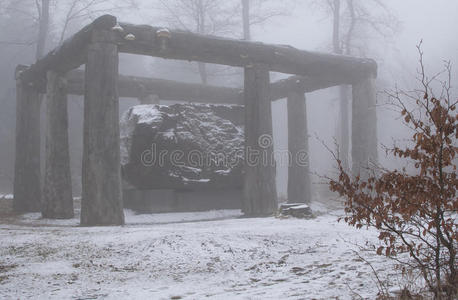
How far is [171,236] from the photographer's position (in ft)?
18.3

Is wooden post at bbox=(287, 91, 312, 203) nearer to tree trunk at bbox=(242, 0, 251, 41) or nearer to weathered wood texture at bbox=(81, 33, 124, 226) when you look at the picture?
weathered wood texture at bbox=(81, 33, 124, 226)

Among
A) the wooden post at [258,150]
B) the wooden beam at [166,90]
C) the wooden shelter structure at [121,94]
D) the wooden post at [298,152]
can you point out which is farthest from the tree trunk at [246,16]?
the wooden post at [258,150]

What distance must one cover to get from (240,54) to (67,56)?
11.5 ft

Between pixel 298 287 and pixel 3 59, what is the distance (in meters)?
25.3

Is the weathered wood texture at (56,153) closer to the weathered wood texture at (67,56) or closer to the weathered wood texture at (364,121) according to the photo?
the weathered wood texture at (67,56)

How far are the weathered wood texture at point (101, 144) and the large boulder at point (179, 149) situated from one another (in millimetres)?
2517

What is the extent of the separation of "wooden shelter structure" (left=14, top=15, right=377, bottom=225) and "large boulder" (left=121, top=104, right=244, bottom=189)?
5.01 feet

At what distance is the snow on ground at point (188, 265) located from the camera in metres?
3.74

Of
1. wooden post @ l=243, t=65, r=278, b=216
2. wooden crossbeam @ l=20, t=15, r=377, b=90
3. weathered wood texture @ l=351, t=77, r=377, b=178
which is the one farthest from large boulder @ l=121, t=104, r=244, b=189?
weathered wood texture @ l=351, t=77, r=377, b=178

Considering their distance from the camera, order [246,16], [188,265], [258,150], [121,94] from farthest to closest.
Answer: [246,16] → [121,94] → [258,150] → [188,265]

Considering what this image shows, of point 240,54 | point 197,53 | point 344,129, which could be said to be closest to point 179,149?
point 197,53

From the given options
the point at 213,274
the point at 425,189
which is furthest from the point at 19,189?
the point at 425,189

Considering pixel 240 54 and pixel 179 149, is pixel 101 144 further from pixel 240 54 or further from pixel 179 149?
pixel 240 54

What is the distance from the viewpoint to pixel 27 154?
1183 centimetres
